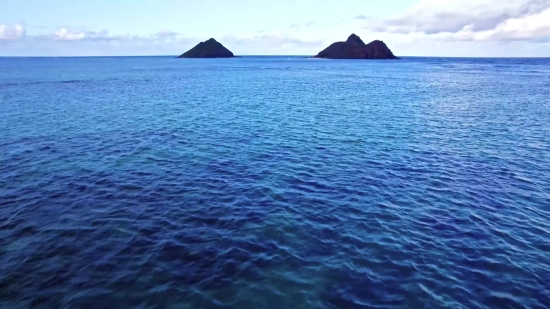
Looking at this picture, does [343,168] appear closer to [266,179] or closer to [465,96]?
[266,179]

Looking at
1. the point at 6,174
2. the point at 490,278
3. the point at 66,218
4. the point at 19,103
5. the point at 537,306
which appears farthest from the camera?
the point at 19,103

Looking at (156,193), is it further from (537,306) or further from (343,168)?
(537,306)

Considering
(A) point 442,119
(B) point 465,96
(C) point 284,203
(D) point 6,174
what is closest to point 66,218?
(D) point 6,174

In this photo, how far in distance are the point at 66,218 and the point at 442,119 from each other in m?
57.4

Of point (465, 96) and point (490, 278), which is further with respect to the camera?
point (465, 96)

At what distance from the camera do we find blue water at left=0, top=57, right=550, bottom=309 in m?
18.5

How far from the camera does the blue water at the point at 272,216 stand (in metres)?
18.5

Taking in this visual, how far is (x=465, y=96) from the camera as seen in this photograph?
296ft

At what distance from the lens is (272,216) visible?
2614 cm

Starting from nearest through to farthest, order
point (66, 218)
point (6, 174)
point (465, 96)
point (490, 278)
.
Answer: point (490, 278) → point (66, 218) → point (6, 174) → point (465, 96)

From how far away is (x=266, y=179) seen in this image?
3312 centimetres

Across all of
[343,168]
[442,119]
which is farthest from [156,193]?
[442,119]

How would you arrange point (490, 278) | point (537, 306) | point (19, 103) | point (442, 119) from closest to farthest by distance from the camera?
point (537, 306)
point (490, 278)
point (442, 119)
point (19, 103)

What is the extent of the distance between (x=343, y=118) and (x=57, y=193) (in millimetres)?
45227
